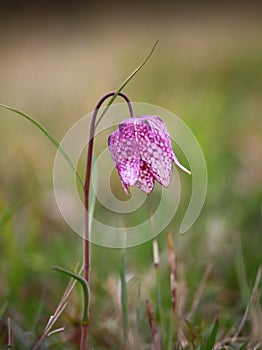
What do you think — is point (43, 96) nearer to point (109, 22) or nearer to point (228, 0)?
point (109, 22)

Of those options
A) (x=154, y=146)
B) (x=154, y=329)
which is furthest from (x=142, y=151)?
(x=154, y=329)

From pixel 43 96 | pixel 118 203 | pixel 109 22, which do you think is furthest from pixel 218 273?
pixel 109 22

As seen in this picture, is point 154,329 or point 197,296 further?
point 197,296

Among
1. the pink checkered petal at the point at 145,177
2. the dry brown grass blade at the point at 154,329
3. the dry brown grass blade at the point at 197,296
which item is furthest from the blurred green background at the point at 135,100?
the pink checkered petal at the point at 145,177

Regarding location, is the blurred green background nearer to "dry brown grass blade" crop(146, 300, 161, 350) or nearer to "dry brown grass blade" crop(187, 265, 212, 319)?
"dry brown grass blade" crop(187, 265, 212, 319)

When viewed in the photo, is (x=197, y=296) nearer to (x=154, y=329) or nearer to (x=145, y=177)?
(x=154, y=329)

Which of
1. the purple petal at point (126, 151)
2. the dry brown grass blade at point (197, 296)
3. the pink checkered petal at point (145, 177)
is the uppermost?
the purple petal at point (126, 151)

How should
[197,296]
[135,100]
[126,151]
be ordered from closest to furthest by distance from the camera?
[126,151], [197,296], [135,100]

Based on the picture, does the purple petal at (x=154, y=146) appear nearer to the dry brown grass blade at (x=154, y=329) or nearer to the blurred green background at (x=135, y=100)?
the dry brown grass blade at (x=154, y=329)
